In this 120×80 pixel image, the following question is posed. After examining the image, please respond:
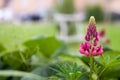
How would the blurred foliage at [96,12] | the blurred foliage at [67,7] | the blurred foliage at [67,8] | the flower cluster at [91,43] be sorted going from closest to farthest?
the flower cluster at [91,43], the blurred foliage at [67,8], the blurred foliage at [67,7], the blurred foliage at [96,12]

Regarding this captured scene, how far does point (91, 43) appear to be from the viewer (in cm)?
56

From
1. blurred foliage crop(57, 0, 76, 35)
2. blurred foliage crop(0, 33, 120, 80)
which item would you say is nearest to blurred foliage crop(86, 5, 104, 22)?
blurred foliage crop(57, 0, 76, 35)

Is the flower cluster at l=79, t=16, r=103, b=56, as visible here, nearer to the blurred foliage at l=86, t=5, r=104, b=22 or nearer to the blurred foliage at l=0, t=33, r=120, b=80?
the blurred foliage at l=0, t=33, r=120, b=80

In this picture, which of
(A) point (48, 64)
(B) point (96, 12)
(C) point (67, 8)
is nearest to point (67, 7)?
(C) point (67, 8)

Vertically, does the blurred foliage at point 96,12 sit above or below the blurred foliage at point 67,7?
above

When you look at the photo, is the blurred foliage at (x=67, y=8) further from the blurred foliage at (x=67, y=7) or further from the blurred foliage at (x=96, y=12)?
the blurred foliage at (x=96, y=12)

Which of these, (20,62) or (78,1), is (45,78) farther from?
(78,1)

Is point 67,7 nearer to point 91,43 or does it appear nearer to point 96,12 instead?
point 96,12

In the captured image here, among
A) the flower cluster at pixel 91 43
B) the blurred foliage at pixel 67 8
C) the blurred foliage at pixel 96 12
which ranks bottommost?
the flower cluster at pixel 91 43

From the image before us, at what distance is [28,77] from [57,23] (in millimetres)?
9636

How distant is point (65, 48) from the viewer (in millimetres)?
876

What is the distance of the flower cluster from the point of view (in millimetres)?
544

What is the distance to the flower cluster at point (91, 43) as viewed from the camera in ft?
1.79

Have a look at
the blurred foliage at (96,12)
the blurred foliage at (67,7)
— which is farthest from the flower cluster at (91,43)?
the blurred foliage at (96,12)
